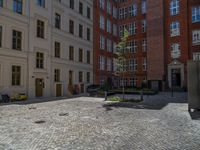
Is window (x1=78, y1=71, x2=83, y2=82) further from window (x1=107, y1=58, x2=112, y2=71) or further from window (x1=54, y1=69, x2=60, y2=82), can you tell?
window (x1=107, y1=58, x2=112, y2=71)

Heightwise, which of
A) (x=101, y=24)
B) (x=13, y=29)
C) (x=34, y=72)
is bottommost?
(x=34, y=72)

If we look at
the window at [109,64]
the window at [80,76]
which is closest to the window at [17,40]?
the window at [80,76]

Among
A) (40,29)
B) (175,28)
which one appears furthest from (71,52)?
(175,28)

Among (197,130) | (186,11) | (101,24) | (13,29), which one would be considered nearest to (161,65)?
(186,11)

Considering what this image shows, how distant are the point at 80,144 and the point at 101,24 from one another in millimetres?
35708

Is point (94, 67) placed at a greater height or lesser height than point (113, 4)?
lesser

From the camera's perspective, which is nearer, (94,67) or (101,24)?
(94,67)

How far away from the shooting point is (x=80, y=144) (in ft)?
22.8

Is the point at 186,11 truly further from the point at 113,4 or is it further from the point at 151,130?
the point at 151,130

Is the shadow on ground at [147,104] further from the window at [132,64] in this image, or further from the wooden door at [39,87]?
the window at [132,64]

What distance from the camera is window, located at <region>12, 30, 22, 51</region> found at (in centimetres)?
2270

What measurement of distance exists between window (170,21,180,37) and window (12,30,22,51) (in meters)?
28.1

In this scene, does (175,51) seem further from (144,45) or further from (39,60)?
(39,60)

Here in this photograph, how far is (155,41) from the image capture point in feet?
130
